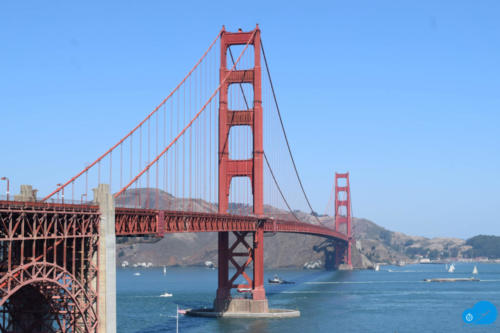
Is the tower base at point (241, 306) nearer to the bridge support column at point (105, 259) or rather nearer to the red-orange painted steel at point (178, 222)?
the red-orange painted steel at point (178, 222)

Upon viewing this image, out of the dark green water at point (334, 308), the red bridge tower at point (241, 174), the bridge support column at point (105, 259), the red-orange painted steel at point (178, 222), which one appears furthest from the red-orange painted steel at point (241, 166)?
the bridge support column at point (105, 259)

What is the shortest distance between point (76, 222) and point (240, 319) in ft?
129

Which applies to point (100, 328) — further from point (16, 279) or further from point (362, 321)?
point (362, 321)

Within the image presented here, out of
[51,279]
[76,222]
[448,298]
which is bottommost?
[448,298]

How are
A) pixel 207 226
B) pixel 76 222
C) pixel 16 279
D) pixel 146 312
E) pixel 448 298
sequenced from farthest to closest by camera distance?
pixel 448 298, pixel 146 312, pixel 207 226, pixel 76 222, pixel 16 279

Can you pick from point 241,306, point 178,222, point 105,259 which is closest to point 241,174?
point 241,306

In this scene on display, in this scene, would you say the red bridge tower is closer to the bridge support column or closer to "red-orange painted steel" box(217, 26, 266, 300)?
"red-orange painted steel" box(217, 26, 266, 300)

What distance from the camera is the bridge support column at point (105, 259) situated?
1924 inches

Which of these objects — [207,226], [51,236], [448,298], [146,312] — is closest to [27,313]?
[51,236]

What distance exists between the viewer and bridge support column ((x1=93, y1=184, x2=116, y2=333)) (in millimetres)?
48875

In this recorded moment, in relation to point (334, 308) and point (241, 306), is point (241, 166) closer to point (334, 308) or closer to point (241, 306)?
point (241, 306)

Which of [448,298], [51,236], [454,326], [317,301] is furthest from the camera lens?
[448,298]

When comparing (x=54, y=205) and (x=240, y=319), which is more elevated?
(x=54, y=205)

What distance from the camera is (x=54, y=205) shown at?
144 feet
